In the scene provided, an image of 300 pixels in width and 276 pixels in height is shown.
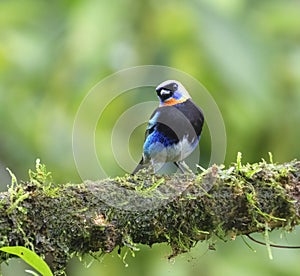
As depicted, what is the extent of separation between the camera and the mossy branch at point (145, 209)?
6.28ft

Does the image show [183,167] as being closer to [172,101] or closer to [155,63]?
[172,101]

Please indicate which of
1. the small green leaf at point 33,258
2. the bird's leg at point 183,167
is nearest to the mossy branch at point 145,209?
the bird's leg at point 183,167

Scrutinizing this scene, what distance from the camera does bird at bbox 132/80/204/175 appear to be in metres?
2.16

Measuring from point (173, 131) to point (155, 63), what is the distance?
5.09 ft

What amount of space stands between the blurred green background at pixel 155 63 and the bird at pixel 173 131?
3.92ft

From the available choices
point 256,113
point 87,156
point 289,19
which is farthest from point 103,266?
point 289,19

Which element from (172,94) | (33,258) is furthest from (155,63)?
(33,258)

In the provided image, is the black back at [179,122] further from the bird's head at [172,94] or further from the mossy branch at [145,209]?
the mossy branch at [145,209]

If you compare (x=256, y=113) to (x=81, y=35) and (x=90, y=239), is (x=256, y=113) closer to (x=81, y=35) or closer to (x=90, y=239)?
(x=81, y=35)

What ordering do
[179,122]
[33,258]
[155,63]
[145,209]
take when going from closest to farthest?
1. [33,258]
2. [145,209]
3. [179,122]
4. [155,63]

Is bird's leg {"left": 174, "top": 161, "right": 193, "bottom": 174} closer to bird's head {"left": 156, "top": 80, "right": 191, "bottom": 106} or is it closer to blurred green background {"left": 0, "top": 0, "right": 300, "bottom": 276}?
bird's head {"left": 156, "top": 80, "right": 191, "bottom": 106}

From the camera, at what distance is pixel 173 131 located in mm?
2176

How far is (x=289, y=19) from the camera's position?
12.5 ft

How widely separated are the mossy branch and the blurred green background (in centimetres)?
131
